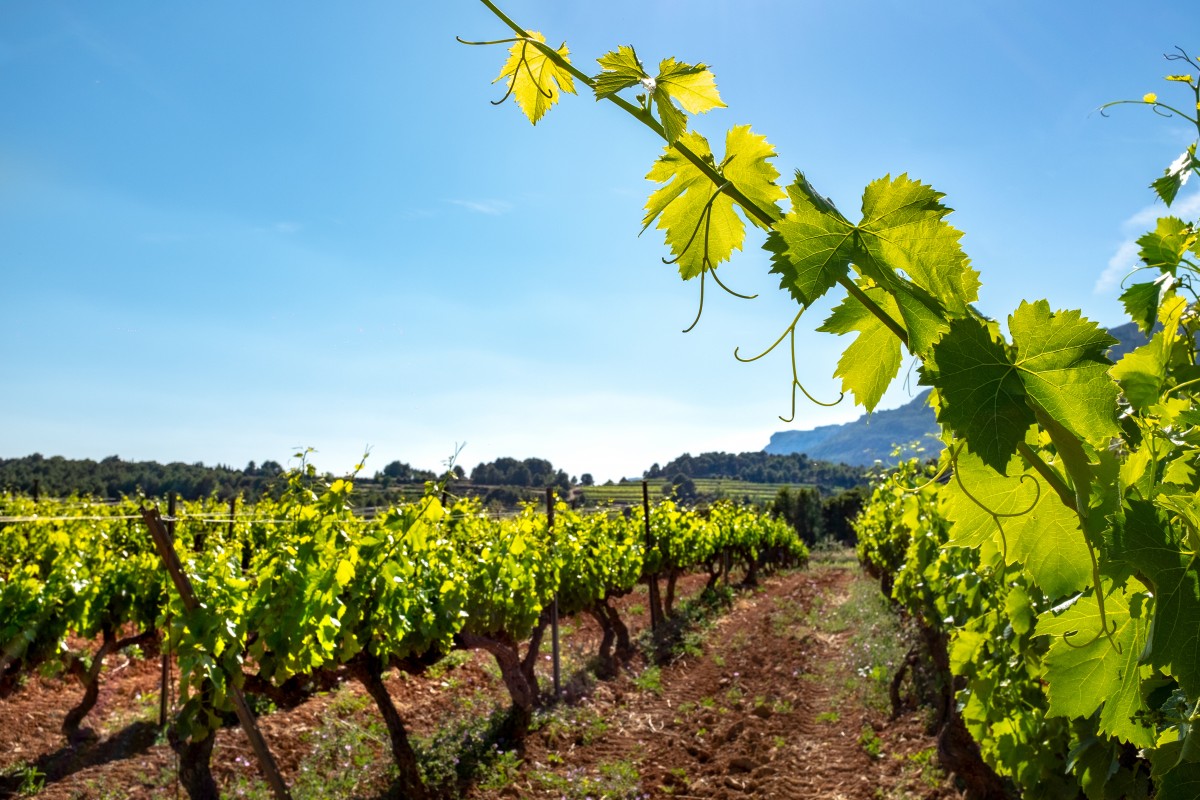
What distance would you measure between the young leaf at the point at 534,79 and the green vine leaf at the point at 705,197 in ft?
0.60

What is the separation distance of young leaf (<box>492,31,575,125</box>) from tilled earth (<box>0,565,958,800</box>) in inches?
231

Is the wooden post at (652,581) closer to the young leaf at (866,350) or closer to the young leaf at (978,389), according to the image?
the young leaf at (866,350)

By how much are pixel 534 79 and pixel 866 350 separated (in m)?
0.56

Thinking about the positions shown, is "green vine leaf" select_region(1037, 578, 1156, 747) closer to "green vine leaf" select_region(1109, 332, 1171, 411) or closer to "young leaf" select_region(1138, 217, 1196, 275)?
"green vine leaf" select_region(1109, 332, 1171, 411)

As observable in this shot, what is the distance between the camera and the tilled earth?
6184 mm

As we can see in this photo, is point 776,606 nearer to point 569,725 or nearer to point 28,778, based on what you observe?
point 569,725

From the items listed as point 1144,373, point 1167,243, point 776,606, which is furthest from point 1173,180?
point 776,606

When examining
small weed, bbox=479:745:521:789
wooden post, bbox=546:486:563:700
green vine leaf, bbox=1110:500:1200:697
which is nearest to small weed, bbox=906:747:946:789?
small weed, bbox=479:745:521:789

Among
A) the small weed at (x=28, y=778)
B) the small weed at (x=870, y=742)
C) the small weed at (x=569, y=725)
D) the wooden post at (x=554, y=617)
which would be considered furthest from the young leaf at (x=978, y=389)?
the wooden post at (x=554, y=617)

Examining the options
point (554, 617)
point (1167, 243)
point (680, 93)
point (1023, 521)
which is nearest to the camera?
point (680, 93)

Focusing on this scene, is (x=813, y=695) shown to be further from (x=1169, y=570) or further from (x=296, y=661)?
(x=1169, y=570)

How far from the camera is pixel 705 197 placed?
42.5 inches

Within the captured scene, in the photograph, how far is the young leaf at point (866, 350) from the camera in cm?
93

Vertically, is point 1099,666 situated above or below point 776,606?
above
